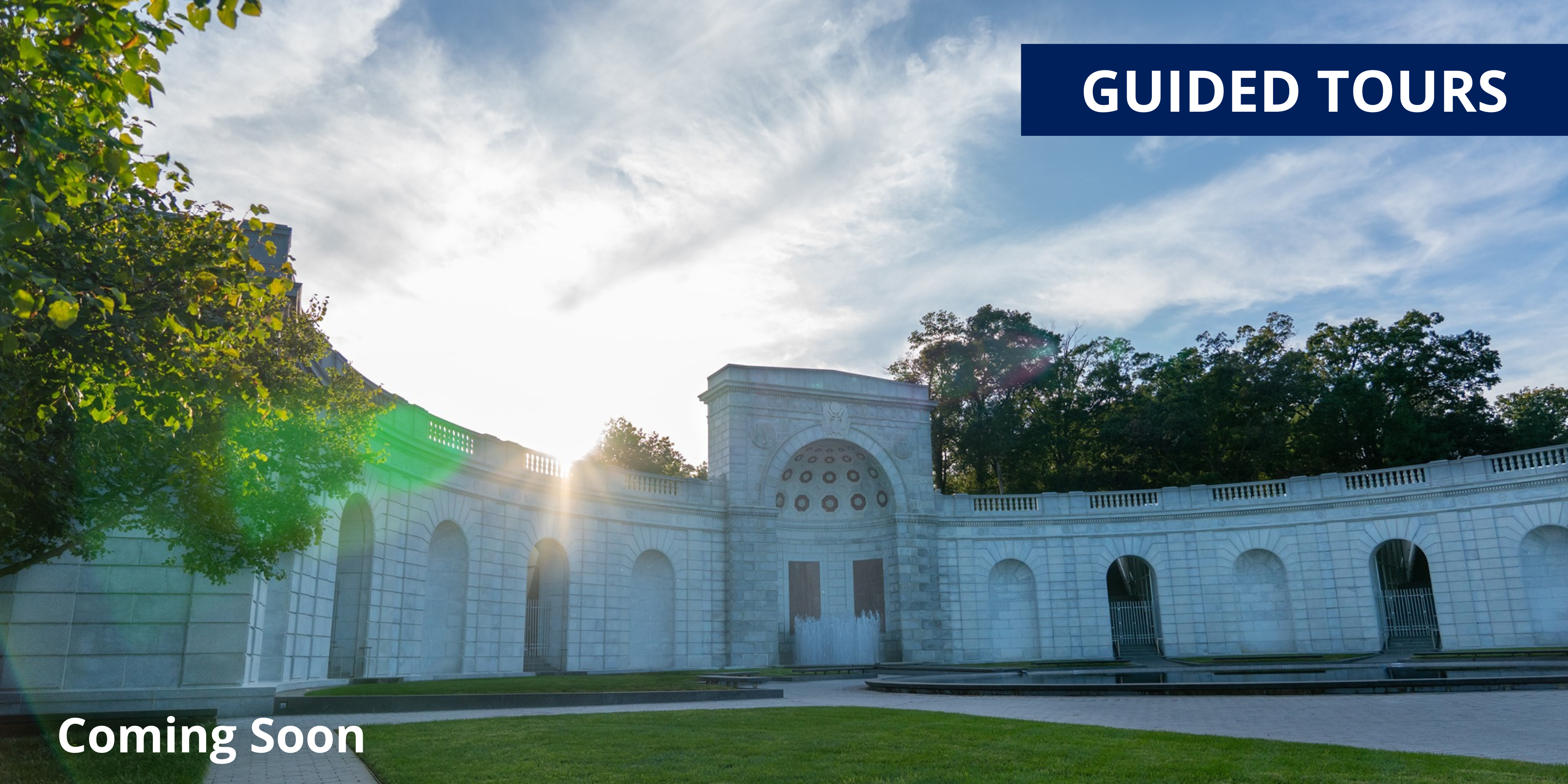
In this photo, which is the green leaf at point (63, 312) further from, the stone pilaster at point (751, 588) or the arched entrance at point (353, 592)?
the stone pilaster at point (751, 588)

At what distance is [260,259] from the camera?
19938 mm

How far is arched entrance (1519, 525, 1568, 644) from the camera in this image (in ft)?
118

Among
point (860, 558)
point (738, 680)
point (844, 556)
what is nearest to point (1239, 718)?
point (738, 680)

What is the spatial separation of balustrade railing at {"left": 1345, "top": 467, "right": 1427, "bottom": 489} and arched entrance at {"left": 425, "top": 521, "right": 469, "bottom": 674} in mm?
33357

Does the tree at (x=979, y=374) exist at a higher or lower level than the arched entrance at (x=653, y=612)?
higher

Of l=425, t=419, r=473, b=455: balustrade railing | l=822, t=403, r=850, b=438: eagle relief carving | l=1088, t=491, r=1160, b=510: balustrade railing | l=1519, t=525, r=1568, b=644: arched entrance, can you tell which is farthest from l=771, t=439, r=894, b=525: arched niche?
l=1519, t=525, r=1568, b=644: arched entrance

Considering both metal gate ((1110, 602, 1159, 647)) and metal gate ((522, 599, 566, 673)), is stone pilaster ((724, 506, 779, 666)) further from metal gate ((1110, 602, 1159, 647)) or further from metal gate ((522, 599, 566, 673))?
metal gate ((1110, 602, 1159, 647))

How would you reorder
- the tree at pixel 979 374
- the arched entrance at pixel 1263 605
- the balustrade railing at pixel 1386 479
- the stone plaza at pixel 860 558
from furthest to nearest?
the tree at pixel 979 374
the arched entrance at pixel 1263 605
the balustrade railing at pixel 1386 479
the stone plaza at pixel 860 558

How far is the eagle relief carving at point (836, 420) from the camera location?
43.8m

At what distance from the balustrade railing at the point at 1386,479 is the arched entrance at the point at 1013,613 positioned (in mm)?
13107

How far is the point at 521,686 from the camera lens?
23.3m

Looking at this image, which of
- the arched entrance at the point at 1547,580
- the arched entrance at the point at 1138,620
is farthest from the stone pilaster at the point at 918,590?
the arched entrance at the point at 1547,580

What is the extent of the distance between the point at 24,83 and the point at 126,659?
1327cm

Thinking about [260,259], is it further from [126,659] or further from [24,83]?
[24,83]
